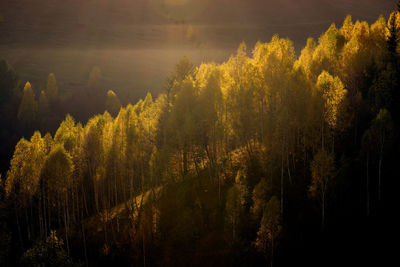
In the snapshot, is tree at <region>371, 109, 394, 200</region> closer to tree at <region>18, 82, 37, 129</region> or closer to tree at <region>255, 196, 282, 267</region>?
tree at <region>255, 196, 282, 267</region>

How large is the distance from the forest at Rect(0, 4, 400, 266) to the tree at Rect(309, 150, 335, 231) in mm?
174

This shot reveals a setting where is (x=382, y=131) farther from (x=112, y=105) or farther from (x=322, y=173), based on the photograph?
(x=112, y=105)

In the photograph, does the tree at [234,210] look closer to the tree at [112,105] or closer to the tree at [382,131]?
the tree at [382,131]

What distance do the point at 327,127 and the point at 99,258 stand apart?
124ft

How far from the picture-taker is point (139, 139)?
45281 millimetres

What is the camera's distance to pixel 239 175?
38.0 m

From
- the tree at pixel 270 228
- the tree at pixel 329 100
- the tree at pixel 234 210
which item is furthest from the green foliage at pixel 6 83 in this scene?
the tree at pixel 329 100

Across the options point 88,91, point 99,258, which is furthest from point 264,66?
point 88,91

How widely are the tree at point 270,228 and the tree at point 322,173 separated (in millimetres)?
6023

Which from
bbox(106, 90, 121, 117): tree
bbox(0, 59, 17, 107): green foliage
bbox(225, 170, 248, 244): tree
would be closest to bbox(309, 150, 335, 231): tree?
bbox(225, 170, 248, 244): tree

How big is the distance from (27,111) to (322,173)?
357 ft

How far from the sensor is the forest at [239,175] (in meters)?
35.5

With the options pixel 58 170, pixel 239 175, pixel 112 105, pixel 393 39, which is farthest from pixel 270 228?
pixel 112 105

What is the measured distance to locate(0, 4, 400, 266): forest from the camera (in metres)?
35.5
